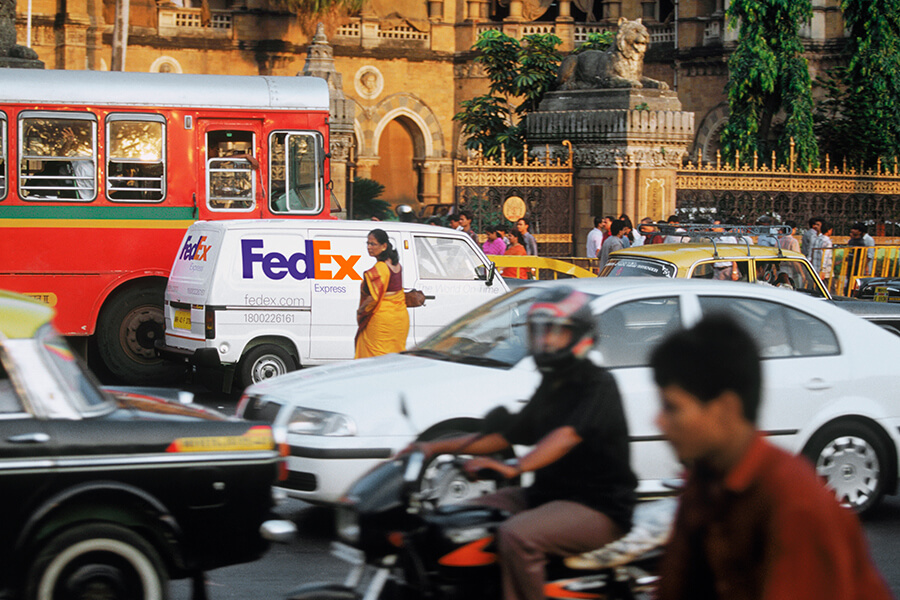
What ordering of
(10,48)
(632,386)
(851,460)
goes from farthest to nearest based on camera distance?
1. (10,48)
2. (851,460)
3. (632,386)

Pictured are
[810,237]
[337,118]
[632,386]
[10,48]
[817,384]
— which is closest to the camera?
[632,386]

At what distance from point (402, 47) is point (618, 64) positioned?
69.7 ft

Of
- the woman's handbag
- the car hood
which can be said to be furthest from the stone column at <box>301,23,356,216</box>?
the car hood

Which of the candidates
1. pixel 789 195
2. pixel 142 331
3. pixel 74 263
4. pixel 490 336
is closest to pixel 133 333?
pixel 142 331

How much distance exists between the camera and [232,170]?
13.2m

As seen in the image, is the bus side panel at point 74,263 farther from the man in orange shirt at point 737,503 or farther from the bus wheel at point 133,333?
the man in orange shirt at point 737,503

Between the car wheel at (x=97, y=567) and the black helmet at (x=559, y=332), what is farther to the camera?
the car wheel at (x=97, y=567)

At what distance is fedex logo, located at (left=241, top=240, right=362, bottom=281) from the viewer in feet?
35.8

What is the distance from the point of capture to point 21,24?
3394 cm

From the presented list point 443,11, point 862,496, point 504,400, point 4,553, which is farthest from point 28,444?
point 443,11

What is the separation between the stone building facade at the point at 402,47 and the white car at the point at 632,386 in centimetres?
2849

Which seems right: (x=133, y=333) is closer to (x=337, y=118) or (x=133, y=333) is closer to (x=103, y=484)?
(x=103, y=484)

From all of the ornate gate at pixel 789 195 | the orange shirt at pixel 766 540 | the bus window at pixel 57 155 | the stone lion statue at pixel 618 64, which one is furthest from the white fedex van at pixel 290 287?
the ornate gate at pixel 789 195

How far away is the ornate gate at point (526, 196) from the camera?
1855 centimetres
